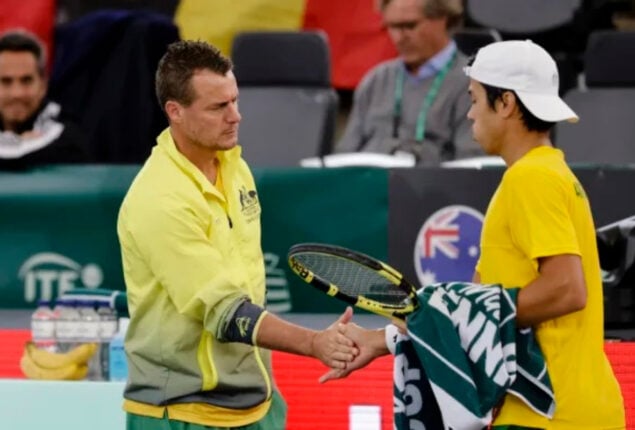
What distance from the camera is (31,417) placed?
5797 millimetres

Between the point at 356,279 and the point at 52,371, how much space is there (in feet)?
6.67

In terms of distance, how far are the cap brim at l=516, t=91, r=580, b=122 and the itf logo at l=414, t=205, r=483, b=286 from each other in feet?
9.05

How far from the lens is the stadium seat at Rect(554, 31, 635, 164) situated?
323 inches

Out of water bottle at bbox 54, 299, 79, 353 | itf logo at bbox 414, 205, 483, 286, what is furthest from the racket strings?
itf logo at bbox 414, 205, 483, 286

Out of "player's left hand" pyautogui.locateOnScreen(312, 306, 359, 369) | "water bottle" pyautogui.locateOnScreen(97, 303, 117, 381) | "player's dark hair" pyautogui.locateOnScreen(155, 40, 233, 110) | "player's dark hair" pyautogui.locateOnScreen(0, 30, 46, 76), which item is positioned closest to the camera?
"player's left hand" pyautogui.locateOnScreen(312, 306, 359, 369)

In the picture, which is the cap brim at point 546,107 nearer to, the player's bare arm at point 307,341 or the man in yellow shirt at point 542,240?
the man in yellow shirt at point 542,240

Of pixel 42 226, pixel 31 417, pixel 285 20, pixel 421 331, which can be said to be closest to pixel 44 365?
pixel 31 417

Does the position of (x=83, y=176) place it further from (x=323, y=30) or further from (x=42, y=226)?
(x=323, y=30)

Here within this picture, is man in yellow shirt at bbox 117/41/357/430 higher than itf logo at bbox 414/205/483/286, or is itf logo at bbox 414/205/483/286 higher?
man in yellow shirt at bbox 117/41/357/430

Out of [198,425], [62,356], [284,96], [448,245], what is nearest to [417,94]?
[284,96]

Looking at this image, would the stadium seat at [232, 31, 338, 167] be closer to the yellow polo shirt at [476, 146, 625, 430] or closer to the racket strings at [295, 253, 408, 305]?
the racket strings at [295, 253, 408, 305]

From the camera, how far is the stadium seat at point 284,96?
8570mm

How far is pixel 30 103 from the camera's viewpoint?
26.3ft

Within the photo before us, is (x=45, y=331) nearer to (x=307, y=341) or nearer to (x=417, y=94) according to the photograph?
(x=307, y=341)
